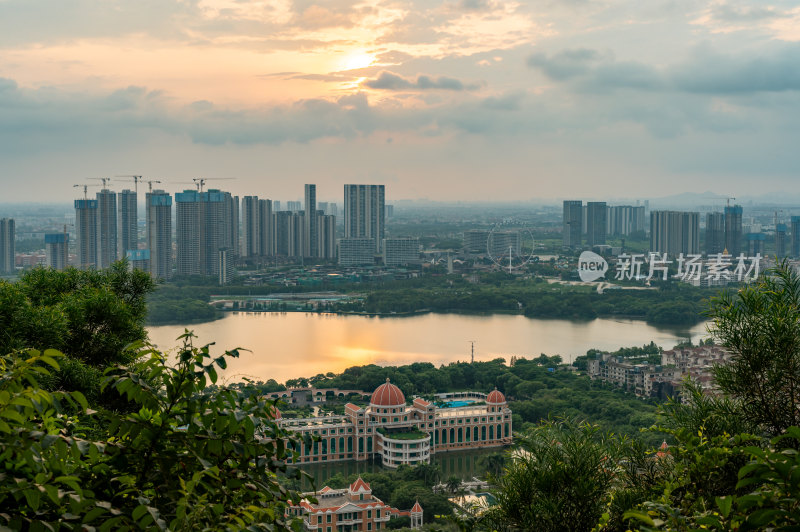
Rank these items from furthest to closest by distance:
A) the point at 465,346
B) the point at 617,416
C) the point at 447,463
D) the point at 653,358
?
the point at 465,346, the point at 653,358, the point at 617,416, the point at 447,463

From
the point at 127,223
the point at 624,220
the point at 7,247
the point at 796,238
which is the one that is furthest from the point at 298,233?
the point at 796,238

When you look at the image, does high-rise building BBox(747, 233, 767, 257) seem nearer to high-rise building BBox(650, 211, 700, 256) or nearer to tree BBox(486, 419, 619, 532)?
high-rise building BBox(650, 211, 700, 256)

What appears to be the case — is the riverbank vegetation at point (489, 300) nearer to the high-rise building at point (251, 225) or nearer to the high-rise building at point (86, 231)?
the high-rise building at point (86, 231)

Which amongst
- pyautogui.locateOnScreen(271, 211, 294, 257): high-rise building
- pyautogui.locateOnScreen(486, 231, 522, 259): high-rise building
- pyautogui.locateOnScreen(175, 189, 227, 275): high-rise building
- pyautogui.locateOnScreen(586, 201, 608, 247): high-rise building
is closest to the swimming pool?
pyautogui.locateOnScreen(175, 189, 227, 275): high-rise building

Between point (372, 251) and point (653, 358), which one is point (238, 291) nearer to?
point (372, 251)

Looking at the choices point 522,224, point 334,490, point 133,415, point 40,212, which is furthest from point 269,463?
point 40,212

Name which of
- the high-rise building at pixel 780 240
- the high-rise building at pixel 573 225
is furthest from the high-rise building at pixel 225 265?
the high-rise building at pixel 780 240
